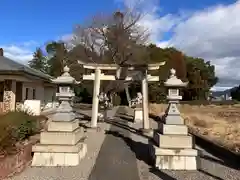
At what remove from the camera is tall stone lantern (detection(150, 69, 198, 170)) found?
8648mm

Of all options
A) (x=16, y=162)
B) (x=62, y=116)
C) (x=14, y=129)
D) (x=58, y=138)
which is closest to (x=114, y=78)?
→ (x=62, y=116)

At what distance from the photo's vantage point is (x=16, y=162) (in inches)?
304

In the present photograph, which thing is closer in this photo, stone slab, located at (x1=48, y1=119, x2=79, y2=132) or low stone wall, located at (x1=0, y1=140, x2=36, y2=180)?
low stone wall, located at (x1=0, y1=140, x2=36, y2=180)

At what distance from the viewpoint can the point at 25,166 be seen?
827cm

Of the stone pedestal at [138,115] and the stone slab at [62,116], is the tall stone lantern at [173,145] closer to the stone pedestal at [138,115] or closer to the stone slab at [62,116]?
the stone slab at [62,116]

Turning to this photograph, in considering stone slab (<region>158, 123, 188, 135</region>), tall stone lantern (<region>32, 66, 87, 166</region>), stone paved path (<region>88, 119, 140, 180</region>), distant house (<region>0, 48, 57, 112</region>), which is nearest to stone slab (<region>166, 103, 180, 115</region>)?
stone slab (<region>158, 123, 188, 135</region>)

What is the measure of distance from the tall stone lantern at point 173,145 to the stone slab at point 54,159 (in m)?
2.13

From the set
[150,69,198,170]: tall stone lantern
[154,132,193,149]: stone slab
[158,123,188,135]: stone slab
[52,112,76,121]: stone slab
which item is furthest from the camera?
[52,112,76,121]: stone slab

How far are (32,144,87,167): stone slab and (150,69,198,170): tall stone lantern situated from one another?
7.00 feet

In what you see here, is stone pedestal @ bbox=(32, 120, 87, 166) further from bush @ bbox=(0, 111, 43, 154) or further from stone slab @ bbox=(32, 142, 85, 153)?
bush @ bbox=(0, 111, 43, 154)

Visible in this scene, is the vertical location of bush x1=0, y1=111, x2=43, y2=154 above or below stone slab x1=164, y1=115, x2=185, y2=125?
below

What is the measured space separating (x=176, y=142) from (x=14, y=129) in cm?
420

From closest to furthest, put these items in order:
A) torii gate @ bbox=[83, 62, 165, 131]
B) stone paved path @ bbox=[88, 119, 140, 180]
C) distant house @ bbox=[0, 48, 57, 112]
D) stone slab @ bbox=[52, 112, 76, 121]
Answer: stone paved path @ bbox=[88, 119, 140, 180]
stone slab @ bbox=[52, 112, 76, 121]
torii gate @ bbox=[83, 62, 165, 131]
distant house @ bbox=[0, 48, 57, 112]

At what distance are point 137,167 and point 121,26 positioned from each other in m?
30.5
